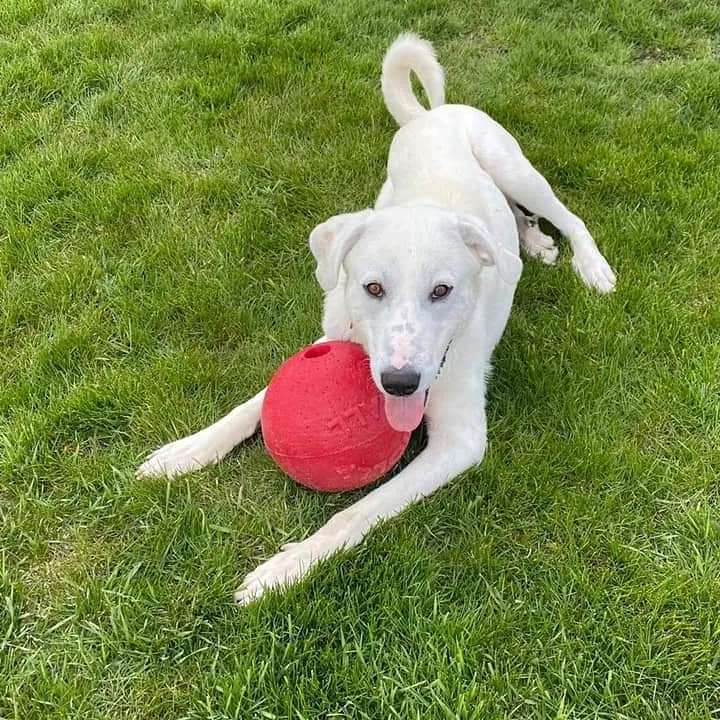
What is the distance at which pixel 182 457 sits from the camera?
3094 millimetres

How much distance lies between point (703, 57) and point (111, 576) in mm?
5330

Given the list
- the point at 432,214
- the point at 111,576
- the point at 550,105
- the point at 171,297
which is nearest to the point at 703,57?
the point at 550,105

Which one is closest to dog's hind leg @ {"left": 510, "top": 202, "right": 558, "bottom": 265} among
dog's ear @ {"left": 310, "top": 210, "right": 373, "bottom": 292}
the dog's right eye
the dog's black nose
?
dog's ear @ {"left": 310, "top": 210, "right": 373, "bottom": 292}

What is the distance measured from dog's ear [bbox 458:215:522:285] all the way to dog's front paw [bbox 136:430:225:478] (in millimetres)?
1232

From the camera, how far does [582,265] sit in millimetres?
4090

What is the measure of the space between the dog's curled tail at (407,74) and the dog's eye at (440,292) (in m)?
2.10

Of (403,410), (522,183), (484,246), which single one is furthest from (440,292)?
(522,183)

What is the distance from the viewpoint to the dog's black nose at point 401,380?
2.63 meters

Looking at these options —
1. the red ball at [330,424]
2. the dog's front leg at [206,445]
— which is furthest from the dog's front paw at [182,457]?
the red ball at [330,424]

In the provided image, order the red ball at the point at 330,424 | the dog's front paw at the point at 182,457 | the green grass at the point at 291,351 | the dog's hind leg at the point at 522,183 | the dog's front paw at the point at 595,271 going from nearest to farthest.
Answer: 1. the green grass at the point at 291,351
2. the red ball at the point at 330,424
3. the dog's front paw at the point at 182,457
4. the dog's front paw at the point at 595,271
5. the dog's hind leg at the point at 522,183

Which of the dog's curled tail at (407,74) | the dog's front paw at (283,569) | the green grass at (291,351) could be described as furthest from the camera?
the dog's curled tail at (407,74)

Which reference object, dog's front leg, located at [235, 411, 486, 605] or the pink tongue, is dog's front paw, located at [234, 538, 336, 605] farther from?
the pink tongue

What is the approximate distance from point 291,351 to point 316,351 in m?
0.69

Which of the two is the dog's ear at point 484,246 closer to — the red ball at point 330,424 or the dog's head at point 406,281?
the dog's head at point 406,281
